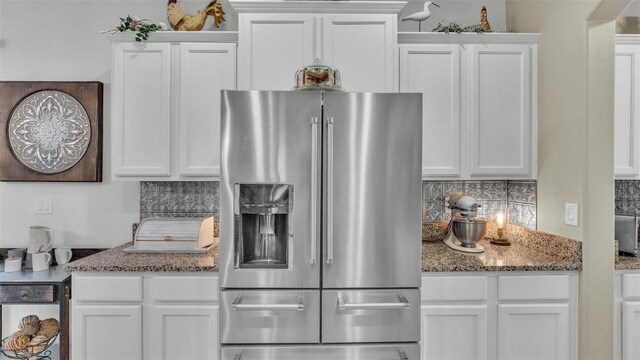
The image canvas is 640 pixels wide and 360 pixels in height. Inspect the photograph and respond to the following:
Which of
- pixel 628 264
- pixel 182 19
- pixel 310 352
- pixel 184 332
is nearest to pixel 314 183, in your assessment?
pixel 310 352

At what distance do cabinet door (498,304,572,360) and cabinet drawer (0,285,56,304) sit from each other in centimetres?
251

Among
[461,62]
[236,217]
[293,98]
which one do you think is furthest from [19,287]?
[461,62]

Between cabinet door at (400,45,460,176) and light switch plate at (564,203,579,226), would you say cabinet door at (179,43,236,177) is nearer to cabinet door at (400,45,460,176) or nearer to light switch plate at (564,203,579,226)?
cabinet door at (400,45,460,176)

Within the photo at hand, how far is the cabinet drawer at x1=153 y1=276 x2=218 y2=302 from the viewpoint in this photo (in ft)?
6.19

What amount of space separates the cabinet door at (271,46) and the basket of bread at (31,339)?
191cm

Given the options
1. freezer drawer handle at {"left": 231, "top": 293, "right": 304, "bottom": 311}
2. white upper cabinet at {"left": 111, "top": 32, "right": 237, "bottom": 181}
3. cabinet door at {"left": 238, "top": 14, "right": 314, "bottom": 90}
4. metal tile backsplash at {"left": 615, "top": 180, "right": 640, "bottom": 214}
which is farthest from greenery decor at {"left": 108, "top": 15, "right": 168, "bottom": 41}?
metal tile backsplash at {"left": 615, "top": 180, "right": 640, "bottom": 214}

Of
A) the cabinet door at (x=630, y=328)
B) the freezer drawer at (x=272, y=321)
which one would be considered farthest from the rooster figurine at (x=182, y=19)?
the cabinet door at (x=630, y=328)

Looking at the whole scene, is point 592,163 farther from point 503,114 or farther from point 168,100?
point 168,100

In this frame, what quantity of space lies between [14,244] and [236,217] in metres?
1.99

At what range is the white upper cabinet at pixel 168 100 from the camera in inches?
87.6

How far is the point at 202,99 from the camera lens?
7.32ft

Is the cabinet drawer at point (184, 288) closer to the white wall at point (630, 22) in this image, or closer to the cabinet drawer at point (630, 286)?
the cabinet drawer at point (630, 286)

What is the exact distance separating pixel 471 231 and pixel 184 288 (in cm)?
166

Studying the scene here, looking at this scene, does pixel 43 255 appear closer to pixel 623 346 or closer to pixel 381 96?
pixel 381 96
